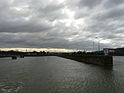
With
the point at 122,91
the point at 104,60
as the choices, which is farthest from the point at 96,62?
the point at 122,91

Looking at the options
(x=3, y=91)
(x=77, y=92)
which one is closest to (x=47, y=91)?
(x=77, y=92)

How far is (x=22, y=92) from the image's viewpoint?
53.2 feet

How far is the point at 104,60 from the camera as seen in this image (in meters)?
48.8

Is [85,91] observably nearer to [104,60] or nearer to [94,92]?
[94,92]

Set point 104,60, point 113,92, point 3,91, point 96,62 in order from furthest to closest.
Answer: point 96,62 → point 104,60 → point 3,91 → point 113,92

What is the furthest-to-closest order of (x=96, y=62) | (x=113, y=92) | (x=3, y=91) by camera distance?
(x=96, y=62) → (x=3, y=91) → (x=113, y=92)

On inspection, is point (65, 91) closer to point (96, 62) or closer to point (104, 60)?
point (104, 60)

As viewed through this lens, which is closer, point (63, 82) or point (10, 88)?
point (10, 88)

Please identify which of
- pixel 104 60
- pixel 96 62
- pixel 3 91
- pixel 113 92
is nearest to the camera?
pixel 113 92

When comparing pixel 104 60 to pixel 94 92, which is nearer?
pixel 94 92

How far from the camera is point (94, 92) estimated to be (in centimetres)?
1598

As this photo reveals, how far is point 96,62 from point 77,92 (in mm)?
42044

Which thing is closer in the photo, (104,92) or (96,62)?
(104,92)

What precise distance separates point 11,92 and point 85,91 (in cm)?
770
